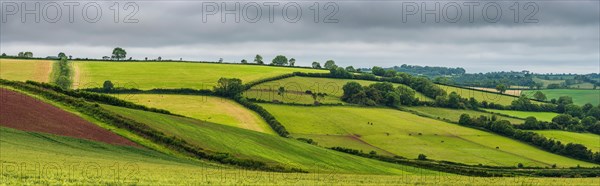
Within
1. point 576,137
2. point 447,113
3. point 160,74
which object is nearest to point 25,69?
point 160,74

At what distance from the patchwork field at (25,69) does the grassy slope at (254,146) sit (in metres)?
68.0

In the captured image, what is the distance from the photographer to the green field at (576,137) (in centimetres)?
10569

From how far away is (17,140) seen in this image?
146ft

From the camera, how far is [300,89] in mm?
137375

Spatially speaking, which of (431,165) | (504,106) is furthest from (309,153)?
(504,106)

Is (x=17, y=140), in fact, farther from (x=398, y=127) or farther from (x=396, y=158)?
(x=398, y=127)

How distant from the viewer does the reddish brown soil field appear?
50.0 meters

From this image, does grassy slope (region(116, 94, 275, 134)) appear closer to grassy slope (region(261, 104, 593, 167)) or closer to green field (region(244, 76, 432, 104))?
grassy slope (region(261, 104, 593, 167))

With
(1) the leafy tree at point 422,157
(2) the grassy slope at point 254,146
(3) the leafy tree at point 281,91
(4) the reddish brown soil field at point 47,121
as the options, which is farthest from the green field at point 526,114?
(4) the reddish brown soil field at point 47,121

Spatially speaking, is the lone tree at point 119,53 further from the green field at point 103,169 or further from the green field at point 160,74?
the green field at point 103,169

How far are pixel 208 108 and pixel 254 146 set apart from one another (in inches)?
1856

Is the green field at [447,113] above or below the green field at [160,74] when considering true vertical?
below

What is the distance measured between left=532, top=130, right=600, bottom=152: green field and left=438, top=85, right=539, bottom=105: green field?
3679 cm

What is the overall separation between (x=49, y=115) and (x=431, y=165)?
1898 inches
